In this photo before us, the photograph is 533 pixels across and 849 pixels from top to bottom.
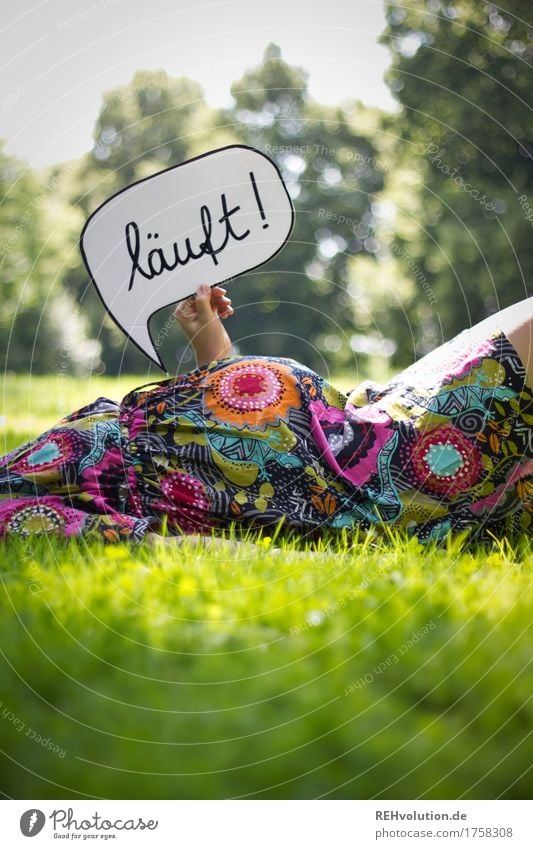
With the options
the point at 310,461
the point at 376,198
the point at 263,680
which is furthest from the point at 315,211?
the point at 263,680

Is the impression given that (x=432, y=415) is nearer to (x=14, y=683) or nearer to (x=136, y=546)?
(x=136, y=546)

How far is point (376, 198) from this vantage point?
5844mm

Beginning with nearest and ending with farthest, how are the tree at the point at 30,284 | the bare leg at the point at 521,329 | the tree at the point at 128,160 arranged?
the bare leg at the point at 521,329
the tree at the point at 30,284
the tree at the point at 128,160

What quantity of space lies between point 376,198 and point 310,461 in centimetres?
436

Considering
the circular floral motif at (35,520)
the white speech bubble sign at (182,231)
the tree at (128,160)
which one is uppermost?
the tree at (128,160)

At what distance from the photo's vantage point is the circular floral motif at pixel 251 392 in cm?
202

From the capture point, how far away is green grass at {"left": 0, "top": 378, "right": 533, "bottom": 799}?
939mm

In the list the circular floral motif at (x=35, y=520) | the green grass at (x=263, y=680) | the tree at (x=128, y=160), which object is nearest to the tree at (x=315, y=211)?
the tree at (x=128, y=160)

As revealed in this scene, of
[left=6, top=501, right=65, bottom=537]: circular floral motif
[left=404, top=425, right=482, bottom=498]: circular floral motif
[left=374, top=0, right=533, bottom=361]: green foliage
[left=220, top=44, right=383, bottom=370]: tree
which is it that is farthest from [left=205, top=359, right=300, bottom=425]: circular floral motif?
[left=220, top=44, right=383, bottom=370]: tree

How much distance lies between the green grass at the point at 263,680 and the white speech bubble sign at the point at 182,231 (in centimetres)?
110

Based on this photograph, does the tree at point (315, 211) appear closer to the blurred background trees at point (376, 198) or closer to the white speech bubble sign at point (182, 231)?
the blurred background trees at point (376, 198)

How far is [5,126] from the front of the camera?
7.02 feet

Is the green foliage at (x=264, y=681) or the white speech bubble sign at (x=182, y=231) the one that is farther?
the white speech bubble sign at (x=182, y=231)

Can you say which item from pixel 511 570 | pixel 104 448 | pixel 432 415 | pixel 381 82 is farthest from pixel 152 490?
pixel 381 82
